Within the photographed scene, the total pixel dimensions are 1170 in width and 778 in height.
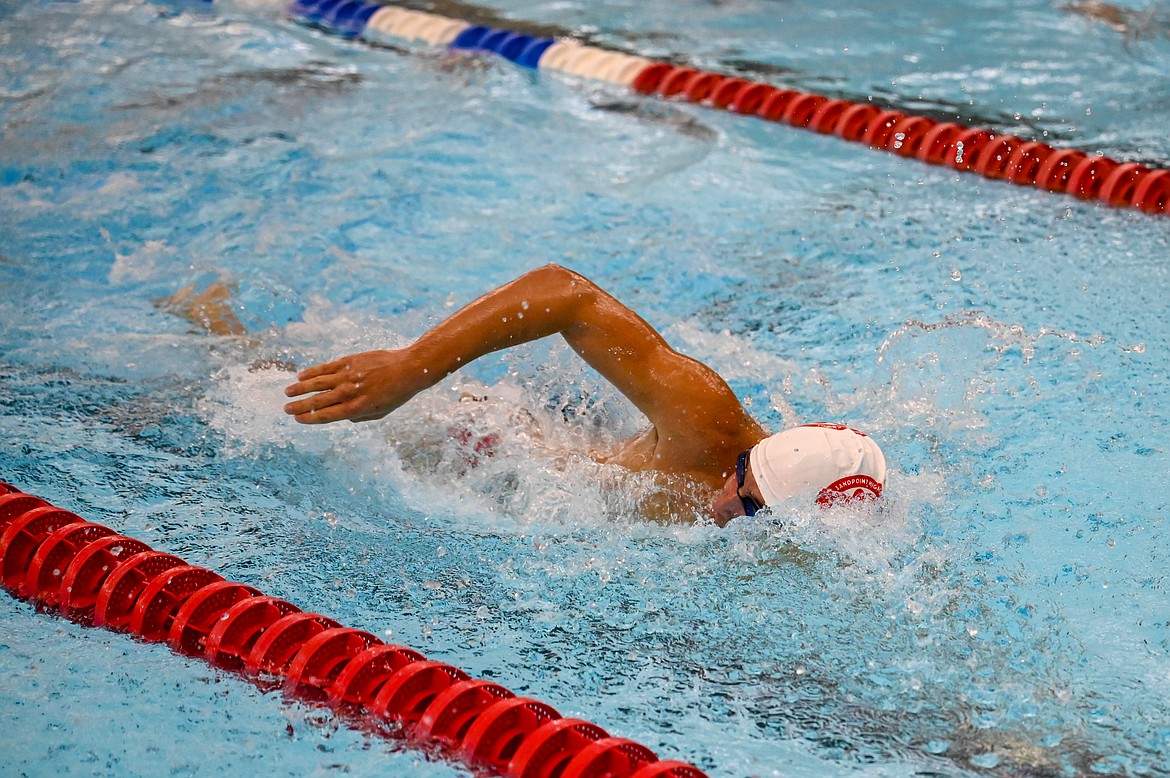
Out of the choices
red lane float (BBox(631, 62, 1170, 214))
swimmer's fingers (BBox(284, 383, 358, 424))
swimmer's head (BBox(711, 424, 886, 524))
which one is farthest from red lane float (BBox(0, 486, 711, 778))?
red lane float (BBox(631, 62, 1170, 214))

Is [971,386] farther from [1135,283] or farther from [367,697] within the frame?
[367,697]

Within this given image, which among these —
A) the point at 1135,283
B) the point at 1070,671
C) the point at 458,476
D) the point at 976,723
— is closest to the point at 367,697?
the point at 458,476

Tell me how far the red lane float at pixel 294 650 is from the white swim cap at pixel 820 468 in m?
0.74

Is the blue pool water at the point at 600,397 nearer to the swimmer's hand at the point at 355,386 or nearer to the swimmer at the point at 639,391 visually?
the swimmer at the point at 639,391

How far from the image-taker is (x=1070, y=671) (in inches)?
102

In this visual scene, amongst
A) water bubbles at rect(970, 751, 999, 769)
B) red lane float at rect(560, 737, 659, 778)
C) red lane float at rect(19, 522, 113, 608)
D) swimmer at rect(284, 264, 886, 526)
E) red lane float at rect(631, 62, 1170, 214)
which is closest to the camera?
red lane float at rect(560, 737, 659, 778)

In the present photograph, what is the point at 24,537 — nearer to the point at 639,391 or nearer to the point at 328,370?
the point at 328,370

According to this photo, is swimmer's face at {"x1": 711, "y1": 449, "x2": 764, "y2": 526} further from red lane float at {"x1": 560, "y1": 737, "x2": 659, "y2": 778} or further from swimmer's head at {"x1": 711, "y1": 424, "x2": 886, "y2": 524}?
red lane float at {"x1": 560, "y1": 737, "x2": 659, "y2": 778}

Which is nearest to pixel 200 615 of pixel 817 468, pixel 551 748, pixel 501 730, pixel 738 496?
pixel 501 730

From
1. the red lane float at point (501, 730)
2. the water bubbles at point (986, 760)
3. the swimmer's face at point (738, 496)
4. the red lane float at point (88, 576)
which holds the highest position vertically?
the swimmer's face at point (738, 496)

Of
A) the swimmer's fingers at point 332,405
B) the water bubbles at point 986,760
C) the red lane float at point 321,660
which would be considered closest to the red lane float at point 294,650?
the red lane float at point 321,660

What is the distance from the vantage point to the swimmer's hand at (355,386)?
8.45ft

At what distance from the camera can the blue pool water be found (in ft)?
8.19

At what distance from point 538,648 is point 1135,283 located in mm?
2852
